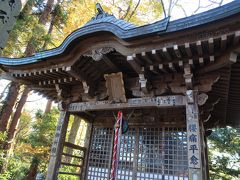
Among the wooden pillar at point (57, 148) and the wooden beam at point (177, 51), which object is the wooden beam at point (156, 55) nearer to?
the wooden beam at point (177, 51)

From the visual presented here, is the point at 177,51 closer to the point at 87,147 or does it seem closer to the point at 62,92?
the point at 62,92

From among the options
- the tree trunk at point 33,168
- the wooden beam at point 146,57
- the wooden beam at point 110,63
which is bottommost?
the tree trunk at point 33,168

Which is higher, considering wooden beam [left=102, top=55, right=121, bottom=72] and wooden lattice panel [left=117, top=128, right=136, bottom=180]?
wooden beam [left=102, top=55, right=121, bottom=72]

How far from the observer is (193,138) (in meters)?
4.91

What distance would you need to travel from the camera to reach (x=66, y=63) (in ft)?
20.6

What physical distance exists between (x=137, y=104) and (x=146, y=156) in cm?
206

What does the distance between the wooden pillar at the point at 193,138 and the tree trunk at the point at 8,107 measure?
8.97 m

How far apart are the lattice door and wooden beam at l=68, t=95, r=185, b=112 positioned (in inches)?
65.0

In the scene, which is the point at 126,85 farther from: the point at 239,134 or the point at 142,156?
the point at 239,134

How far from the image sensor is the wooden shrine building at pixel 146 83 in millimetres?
4621

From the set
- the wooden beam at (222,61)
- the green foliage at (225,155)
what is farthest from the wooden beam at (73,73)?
the green foliage at (225,155)

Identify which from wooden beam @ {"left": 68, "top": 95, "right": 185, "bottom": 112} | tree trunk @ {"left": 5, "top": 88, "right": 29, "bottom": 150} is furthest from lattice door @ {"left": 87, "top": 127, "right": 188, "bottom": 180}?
tree trunk @ {"left": 5, "top": 88, "right": 29, "bottom": 150}

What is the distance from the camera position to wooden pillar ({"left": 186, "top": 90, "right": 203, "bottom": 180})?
4602 mm

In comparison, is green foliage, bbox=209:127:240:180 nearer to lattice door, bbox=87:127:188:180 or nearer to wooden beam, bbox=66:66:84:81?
lattice door, bbox=87:127:188:180
